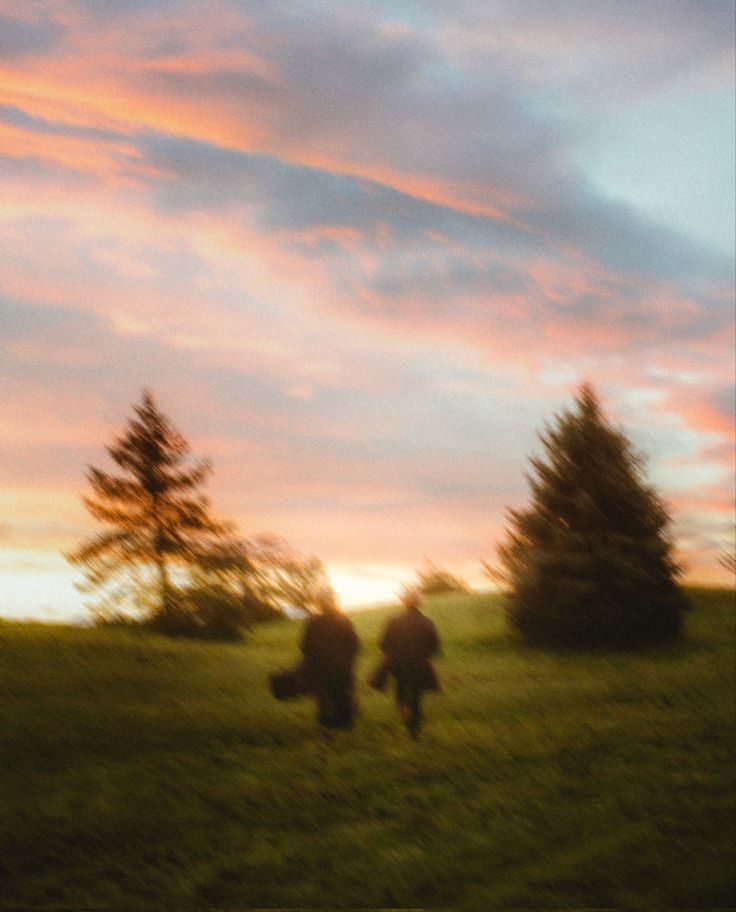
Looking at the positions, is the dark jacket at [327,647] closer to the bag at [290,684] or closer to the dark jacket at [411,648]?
the bag at [290,684]

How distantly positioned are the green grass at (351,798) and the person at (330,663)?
1.40 ft

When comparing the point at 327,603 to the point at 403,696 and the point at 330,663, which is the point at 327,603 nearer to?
the point at 330,663

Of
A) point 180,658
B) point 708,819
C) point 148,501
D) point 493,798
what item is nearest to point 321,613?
point 493,798

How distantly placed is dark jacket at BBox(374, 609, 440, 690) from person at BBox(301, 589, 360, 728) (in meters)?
0.74

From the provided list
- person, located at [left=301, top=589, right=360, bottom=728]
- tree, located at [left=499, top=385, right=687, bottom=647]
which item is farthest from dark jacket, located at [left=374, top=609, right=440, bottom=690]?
tree, located at [left=499, top=385, right=687, bottom=647]

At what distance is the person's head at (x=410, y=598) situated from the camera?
48.2 feet

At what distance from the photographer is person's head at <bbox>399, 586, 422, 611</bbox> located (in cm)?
1468

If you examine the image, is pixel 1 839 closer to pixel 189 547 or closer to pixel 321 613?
pixel 321 613

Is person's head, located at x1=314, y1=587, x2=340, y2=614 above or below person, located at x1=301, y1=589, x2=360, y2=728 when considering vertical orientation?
above

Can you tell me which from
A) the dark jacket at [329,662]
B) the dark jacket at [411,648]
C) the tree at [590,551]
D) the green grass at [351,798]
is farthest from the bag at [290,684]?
the tree at [590,551]

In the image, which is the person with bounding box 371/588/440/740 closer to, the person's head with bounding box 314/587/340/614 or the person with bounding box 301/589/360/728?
the person with bounding box 301/589/360/728

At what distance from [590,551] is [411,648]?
1589 cm

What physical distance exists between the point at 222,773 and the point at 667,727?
8150 millimetres

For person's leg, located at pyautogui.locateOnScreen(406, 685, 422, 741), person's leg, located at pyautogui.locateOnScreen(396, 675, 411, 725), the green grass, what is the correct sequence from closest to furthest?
1. the green grass
2. person's leg, located at pyautogui.locateOnScreen(406, 685, 422, 741)
3. person's leg, located at pyautogui.locateOnScreen(396, 675, 411, 725)
